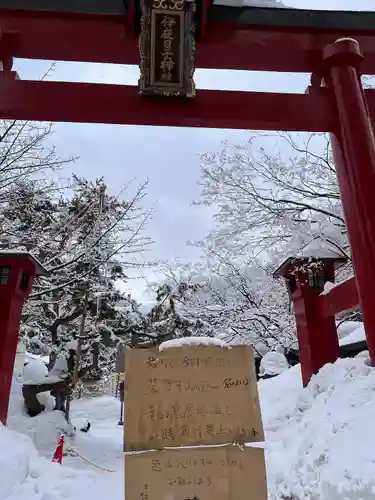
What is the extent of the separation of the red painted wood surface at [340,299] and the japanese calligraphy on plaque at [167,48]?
3168 millimetres

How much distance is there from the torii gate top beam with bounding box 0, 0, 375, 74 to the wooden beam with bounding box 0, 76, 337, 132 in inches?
28.5

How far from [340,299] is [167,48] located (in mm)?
3991

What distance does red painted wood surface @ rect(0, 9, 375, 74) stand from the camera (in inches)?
203

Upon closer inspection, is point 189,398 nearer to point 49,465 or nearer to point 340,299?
point 340,299

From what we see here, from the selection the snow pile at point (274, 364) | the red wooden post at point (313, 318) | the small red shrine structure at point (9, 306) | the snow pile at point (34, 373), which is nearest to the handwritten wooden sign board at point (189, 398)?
the small red shrine structure at point (9, 306)

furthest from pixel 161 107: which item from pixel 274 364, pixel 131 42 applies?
pixel 274 364

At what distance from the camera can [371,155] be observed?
4.90 m

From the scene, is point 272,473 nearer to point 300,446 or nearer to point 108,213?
point 300,446

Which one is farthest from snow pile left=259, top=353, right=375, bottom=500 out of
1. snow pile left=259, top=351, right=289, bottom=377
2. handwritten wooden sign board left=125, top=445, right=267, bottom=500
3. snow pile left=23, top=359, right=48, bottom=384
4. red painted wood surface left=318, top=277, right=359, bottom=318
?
snow pile left=23, top=359, right=48, bottom=384

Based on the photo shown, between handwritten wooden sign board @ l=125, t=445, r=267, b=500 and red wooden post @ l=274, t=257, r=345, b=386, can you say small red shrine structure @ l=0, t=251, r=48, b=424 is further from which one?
red wooden post @ l=274, t=257, r=345, b=386

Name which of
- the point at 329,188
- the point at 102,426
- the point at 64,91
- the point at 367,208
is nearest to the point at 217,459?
the point at 367,208

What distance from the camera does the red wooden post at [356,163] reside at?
4574 mm

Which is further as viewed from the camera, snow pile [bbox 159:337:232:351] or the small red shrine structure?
the small red shrine structure

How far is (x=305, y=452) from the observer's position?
14.4ft
